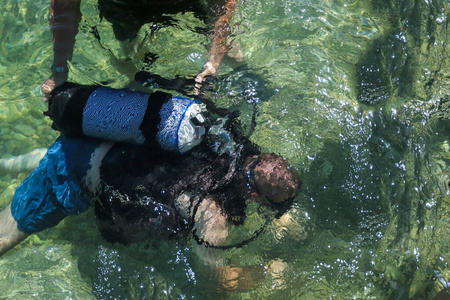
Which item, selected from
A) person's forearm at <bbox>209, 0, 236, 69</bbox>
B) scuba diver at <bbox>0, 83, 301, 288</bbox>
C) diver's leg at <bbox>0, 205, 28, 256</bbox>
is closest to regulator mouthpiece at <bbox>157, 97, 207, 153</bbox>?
scuba diver at <bbox>0, 83, 301, 288</bbox>

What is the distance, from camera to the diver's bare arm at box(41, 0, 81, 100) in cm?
286

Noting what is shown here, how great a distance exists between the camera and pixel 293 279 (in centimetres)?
268

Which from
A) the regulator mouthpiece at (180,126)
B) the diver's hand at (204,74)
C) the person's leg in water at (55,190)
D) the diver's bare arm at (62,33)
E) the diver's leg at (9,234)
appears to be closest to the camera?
the regulator mouthpiece at (180,126)

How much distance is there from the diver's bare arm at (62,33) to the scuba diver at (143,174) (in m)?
0.25

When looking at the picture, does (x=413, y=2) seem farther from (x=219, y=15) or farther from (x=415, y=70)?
(x=219, y=15)

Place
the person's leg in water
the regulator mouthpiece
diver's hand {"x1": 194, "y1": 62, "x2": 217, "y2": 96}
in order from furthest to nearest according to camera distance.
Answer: diver's hand {"x1": 194, "y1": 62, "x2": 217, "y2": 96}, the person's leg in water, the regulator mouthpiece

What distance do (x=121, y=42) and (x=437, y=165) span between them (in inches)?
114

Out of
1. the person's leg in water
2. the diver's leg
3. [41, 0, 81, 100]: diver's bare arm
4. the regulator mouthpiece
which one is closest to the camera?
the regulator mouthpiece

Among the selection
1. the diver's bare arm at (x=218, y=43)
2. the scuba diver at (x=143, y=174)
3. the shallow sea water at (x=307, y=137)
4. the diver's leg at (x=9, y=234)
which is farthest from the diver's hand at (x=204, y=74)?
the diver's leg at (x=9, y=234)

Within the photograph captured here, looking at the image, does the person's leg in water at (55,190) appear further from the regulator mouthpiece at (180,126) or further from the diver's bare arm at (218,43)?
the diver's bare arm at (218,43)

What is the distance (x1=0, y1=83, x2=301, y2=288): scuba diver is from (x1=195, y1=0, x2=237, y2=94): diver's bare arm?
2.06 feet

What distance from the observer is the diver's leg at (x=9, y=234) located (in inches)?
107

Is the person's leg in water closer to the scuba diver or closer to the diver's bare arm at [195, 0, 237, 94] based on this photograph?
the scuba diver

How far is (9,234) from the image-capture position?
2.73 meters
